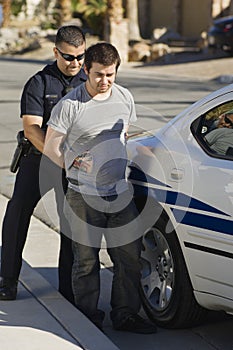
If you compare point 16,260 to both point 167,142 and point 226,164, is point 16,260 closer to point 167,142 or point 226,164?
point 167,142

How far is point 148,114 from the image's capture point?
11477 mm

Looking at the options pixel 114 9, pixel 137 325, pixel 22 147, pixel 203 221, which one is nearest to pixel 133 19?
pixel 114 9

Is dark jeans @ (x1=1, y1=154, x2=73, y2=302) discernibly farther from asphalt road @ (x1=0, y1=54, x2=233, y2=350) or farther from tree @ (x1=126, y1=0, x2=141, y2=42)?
tree @ (x1=126, y1=0, x2=141, y2=42)

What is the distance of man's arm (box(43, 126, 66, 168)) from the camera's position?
486cm

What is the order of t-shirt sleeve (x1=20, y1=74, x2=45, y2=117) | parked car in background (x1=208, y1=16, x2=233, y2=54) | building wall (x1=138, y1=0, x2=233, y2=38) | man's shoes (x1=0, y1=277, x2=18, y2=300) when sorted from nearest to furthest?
t-shirt sleeve (x1=20, y1=74, x2=45, y2=117) < man's shoes (x1=0, y1=277, x2=18, y2=300) < parked car in background (x1=208, y1=16, x2=233, y2=54) < building wall (x1=138, y1=0, x2=233, y2=38)

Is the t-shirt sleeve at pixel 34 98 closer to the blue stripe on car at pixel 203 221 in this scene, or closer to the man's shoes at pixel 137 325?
the blue stripe on car at pixel 203 221

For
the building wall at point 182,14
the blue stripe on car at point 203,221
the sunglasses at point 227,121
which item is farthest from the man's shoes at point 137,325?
the building wall at point 182,14

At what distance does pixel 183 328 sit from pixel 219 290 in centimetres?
65

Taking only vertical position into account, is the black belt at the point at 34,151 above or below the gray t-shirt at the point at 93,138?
below

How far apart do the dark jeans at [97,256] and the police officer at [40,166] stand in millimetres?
365

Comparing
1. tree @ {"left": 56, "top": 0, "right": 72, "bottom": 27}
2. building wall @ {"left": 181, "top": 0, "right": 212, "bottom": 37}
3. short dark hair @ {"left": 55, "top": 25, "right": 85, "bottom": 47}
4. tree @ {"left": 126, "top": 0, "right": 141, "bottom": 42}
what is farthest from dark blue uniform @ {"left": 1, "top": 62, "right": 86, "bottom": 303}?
tree @ {"left": 56, "top": 0, "right": 72, "bottom": 27}

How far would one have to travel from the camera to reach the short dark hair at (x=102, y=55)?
15.4 ft

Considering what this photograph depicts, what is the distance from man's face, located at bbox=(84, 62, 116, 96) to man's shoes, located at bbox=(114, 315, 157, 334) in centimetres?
140

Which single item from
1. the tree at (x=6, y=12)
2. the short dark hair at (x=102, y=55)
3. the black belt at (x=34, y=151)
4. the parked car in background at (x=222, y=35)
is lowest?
the tree at (x=6, y=12)
